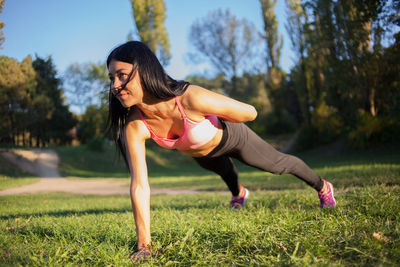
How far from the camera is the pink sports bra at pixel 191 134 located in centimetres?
240

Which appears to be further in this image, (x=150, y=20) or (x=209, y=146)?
(x=150, y=20)

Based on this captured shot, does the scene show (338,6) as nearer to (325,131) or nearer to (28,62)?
(325,131)

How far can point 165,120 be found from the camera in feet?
8.07

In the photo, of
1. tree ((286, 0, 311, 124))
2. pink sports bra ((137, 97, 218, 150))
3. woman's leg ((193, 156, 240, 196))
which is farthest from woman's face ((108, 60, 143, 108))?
tree ((286, 0, 311, 124))

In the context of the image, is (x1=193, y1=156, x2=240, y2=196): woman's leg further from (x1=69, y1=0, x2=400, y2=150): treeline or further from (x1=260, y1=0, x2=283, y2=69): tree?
(x1=260, y1=0, x2=283, y2=69): tree

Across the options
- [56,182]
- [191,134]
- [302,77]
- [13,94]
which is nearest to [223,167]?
[191,134]

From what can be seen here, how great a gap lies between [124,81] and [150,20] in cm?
2311

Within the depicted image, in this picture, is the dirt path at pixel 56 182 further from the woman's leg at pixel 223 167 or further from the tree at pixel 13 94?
the woman's leg at pixel 223 167

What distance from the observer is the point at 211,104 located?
2.32m

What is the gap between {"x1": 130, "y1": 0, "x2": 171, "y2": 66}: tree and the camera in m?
22.9

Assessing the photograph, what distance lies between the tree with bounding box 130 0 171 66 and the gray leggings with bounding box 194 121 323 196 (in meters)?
21.1

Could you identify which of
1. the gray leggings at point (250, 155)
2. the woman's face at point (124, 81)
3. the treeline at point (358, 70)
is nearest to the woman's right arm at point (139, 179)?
the woman's face at point (124, 81)

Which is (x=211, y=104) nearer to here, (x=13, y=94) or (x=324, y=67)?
(x=13, y=94)

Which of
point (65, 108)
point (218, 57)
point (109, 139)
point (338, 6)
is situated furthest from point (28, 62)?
point (218, 57)
